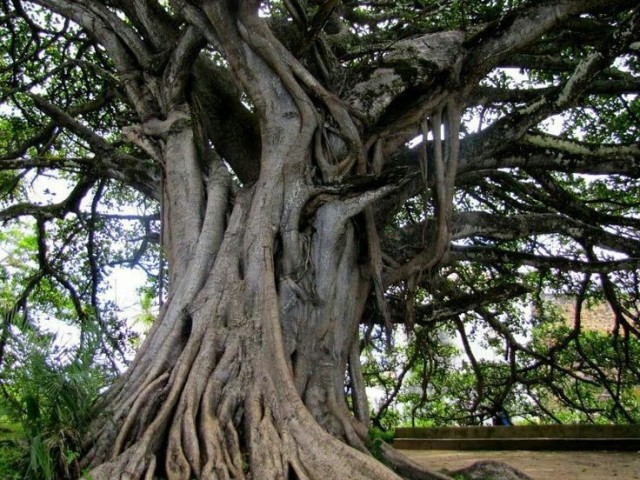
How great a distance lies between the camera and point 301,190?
390 cm

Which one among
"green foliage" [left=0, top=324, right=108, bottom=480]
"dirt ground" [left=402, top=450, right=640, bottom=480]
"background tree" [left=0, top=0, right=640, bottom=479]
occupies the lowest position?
"dirt ground" [left=402, top=450, right=640, bottom=480]

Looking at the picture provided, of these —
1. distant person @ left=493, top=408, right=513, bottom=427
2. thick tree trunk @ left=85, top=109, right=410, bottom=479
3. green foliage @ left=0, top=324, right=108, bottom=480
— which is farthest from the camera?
distant person @ left=493, top=408, right=513, bottom=427

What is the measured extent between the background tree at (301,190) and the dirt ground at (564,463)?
1152mm

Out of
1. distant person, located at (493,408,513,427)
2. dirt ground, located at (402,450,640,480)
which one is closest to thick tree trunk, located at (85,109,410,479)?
dirt ground, located at (402,450,640,480)

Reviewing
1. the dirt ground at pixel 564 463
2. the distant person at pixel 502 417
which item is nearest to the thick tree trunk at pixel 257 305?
the dirt ground at pixel 564 463

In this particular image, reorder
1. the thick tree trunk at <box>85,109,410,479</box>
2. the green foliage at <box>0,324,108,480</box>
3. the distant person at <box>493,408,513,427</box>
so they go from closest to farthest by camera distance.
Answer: the green foliage at <box>0,324,108,480</box> < the thick tree trunk at <box>85,109,410,479</box> < the distant person at <box>493,408,513,427</box>

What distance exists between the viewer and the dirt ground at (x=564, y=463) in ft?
12.2

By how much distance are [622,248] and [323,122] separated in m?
2.95

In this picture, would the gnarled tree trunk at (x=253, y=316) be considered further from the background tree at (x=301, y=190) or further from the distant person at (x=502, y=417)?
the distant person at (x=502, y=417)

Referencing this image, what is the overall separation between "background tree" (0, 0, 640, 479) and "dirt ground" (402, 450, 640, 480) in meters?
1.15

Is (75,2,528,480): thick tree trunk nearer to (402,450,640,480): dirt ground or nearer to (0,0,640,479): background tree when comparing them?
(0,0,640,479): background tree

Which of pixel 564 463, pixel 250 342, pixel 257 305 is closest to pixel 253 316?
pixel 257 305

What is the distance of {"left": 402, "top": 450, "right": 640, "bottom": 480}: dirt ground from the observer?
372cm

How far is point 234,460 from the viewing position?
2.61m
